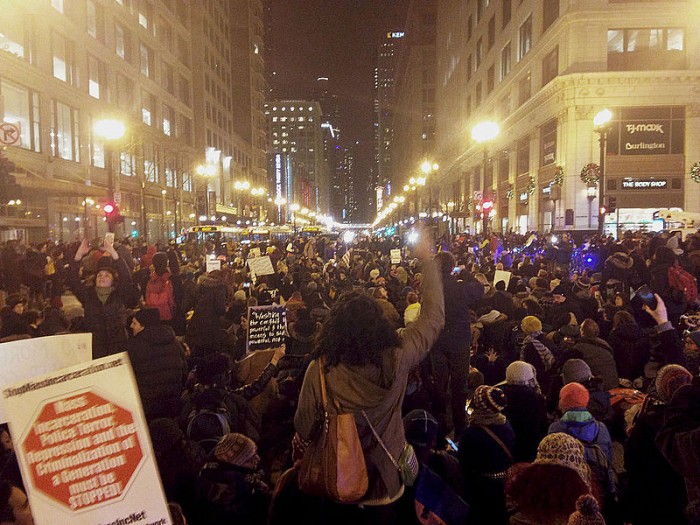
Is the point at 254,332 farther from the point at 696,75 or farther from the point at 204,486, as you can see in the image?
the point at 696,75

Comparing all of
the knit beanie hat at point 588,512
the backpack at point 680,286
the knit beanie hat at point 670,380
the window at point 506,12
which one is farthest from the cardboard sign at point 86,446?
the window at point 506,12

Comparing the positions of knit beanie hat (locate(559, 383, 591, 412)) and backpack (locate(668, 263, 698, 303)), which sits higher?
backpack (locate(668, 263, 698, 303))

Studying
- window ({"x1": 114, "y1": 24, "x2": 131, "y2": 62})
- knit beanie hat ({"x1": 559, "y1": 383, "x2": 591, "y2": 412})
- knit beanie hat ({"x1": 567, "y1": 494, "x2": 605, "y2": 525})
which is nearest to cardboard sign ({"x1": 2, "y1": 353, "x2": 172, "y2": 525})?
knit beanie hat ({"x1": 567, "y1": 494, "x2": 605, "y2": 525})

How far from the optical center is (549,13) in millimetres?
38625

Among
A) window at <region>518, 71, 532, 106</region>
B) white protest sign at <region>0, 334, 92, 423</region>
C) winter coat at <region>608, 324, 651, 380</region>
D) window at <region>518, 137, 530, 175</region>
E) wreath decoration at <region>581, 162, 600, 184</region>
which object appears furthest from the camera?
window at <region>518, 137, 530, 175</region>

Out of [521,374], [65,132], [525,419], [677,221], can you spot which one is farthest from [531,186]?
[525,419]

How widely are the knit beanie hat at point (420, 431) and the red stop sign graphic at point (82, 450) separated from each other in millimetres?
2526

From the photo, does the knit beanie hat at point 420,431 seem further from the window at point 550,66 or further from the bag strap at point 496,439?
the window at point 550,66

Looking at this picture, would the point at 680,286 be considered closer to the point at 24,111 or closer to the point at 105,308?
the point at 105,308

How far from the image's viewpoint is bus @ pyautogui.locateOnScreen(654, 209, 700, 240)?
94.4 ft

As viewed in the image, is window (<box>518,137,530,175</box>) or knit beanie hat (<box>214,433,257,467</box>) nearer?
knit beanie hat (<box>214,433,257,467</box>)

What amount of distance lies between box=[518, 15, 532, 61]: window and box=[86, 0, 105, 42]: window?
2946cm

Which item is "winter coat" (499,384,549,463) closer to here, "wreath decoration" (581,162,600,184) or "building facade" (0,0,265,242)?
"building facade" (0,0,265,242)

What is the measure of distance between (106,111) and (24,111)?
1101 centimetres
